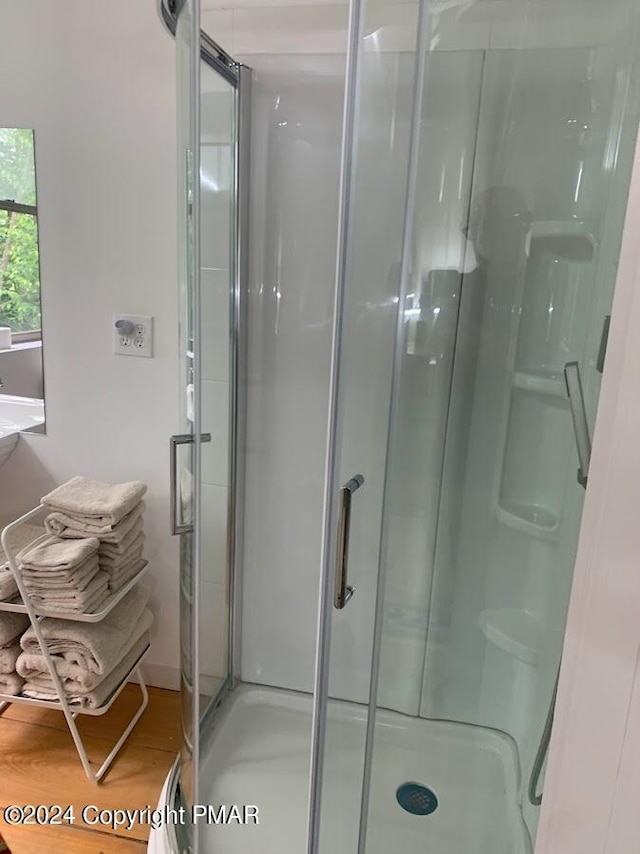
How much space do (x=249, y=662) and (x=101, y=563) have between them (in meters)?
0.59

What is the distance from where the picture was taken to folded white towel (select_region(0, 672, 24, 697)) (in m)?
A: 1.74

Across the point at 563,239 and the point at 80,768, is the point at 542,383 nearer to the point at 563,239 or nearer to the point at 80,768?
the point at 563,239

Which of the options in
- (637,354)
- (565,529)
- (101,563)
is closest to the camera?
(637,354)

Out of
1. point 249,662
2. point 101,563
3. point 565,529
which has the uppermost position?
point 565,529

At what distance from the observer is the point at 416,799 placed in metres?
1.46

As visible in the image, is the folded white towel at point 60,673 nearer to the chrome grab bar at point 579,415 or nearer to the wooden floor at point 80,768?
the wooden floor at point 80,768

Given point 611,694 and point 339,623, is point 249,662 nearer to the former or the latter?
point 339,623

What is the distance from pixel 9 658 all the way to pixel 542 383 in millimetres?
1572

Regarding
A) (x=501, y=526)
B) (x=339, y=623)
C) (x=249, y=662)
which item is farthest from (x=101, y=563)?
(x=501, y=526)

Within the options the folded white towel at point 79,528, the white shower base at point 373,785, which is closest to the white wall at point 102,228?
the folded white towel at point 79,528

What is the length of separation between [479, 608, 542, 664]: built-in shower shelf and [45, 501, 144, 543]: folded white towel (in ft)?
3.24

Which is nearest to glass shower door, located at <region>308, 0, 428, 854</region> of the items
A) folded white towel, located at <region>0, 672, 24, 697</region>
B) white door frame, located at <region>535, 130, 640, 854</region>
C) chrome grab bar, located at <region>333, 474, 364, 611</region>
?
chrome grab bar, located at <region>333, 474, 364, 611</region>

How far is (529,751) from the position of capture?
4.65 ft

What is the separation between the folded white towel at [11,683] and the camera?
68.6 inches
